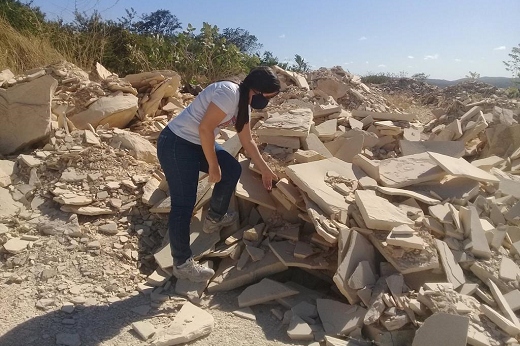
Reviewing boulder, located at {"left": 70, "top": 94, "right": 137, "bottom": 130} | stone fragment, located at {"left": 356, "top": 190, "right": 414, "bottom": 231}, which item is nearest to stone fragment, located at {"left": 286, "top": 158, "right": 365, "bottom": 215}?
stone fragment, located at {"left": 356, "top": 190, "right": 414, "bottom": 231}

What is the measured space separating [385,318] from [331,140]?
2774mm

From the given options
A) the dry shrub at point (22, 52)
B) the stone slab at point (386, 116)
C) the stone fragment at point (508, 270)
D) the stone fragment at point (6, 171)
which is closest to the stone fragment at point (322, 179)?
the stone fragment at point (508, 270)

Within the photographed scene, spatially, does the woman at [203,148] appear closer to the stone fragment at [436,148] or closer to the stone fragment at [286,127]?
the stone fragment at [286,127]

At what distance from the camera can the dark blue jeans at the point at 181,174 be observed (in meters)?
2.96

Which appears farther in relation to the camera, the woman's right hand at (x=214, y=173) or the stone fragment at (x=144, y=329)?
the woman's right hand at (x=214, y=173)

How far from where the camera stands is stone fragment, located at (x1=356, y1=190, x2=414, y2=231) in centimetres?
311

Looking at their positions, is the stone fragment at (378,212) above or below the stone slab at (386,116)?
below

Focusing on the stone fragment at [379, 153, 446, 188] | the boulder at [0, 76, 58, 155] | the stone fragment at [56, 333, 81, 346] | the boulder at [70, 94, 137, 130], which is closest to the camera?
the stone fragment at [56, 333, 81, 346]

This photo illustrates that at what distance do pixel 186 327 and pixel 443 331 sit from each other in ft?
5.38

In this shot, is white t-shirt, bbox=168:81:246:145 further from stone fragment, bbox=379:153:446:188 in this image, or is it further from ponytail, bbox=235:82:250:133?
stone fragment, bbox=379:153:446:188

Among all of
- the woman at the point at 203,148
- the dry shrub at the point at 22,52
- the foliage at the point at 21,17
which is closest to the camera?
the woman at the point at 203,148

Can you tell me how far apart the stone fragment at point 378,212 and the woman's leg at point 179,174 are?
52.3 inches

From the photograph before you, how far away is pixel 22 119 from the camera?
15.8ft

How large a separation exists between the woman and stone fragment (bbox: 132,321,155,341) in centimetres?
48
